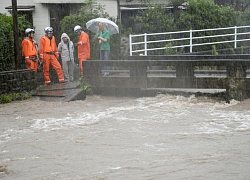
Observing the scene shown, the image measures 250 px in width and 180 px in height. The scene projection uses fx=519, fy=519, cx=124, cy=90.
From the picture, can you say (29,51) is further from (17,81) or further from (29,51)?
(17,81)

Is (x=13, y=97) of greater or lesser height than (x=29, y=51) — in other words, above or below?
below

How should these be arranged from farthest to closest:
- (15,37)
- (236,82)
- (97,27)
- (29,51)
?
(97,27) < (29,51) < (15,37) < (236,82)

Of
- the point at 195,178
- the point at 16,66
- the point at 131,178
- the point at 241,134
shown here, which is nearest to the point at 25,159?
the point at 131,178

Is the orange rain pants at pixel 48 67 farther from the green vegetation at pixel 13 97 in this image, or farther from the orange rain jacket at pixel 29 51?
the green vegetation at pixel 13 97

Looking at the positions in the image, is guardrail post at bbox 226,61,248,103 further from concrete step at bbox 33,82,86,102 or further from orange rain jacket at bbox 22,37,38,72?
orange rain jacket at bbox 22,37,38,72

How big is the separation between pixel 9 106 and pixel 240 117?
6183 millimetres

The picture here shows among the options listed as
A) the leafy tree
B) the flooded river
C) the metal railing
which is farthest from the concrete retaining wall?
the metal railing

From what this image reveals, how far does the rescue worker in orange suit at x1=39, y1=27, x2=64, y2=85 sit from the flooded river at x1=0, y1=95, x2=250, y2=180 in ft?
6.73

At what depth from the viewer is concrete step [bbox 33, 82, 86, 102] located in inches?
579

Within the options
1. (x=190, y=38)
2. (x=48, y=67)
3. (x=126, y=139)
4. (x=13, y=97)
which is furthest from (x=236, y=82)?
(x=190, y=38)

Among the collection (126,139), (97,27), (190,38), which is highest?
(97,27)

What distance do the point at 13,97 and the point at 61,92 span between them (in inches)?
54.7

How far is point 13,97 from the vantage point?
1480 cm

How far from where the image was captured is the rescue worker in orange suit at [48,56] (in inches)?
656
